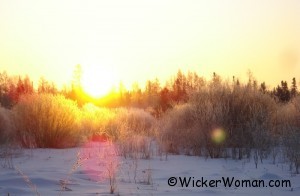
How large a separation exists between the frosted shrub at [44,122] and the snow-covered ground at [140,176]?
4.53 m

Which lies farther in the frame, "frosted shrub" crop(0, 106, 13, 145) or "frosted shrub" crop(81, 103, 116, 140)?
"frosted shrub" crop(81, 103, 116, 140)

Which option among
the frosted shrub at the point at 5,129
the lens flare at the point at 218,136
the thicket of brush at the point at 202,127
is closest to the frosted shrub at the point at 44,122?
the thicket of brush at the point at 202,127

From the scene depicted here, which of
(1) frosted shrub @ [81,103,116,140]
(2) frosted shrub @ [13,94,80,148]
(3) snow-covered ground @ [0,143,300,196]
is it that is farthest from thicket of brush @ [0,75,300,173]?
(3) snow-covered ground @ [0,143,300,196]

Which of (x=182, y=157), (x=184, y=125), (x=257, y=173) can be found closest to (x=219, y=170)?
(x=257, y=173)

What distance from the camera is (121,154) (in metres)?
14.3

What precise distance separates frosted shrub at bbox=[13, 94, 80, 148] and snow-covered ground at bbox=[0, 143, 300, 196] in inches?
178

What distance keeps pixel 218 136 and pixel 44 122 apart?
288 inches

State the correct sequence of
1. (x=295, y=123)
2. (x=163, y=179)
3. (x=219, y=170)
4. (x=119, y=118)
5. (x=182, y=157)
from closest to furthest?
(x=163, y=179) → (x=219, y=170) → (x=182, y=157) → (x=295, y=123) → (x=119, y=118)

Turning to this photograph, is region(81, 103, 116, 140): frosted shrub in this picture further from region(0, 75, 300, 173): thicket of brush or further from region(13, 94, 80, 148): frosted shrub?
region(13, 94, 80, 148): frosted shrub

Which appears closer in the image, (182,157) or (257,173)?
(257,173)

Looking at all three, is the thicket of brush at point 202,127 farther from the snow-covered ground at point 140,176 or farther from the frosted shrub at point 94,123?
the snow-covered ground at point 140,176

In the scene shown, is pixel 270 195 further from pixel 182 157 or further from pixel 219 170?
pixel 182 157

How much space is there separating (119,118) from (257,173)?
625 inches

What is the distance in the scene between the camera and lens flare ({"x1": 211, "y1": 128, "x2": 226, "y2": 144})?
1462cm
